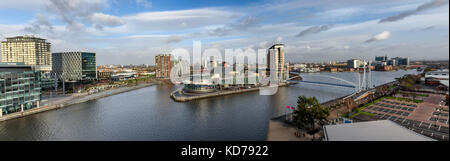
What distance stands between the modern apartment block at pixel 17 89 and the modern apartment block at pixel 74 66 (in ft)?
52.0

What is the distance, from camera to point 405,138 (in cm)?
421

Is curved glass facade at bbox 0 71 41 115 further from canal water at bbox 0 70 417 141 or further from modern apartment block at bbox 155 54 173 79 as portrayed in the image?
modern apartment block at bbox 155 54 173 79

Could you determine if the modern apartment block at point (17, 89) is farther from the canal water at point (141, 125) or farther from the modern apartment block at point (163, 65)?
the modern apartment block at point (163, 65)

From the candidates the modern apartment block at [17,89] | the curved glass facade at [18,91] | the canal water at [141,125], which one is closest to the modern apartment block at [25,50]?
the modern apartment block at [17,89]

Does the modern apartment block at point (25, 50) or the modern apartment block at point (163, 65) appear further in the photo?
the modern apartment block at point (163, 65)

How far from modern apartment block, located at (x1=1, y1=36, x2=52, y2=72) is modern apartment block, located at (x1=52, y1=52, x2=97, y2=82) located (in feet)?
5.34

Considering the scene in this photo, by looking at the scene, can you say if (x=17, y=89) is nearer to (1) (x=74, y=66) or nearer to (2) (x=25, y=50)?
(1) (x=74, y=66)

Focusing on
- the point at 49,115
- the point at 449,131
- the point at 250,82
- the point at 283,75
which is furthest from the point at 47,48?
the point at 449,131

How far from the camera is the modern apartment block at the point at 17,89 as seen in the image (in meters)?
10.3

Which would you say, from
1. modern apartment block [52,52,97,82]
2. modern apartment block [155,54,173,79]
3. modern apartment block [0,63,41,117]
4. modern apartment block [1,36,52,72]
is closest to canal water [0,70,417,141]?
modern apartment block [0,63,41,117]

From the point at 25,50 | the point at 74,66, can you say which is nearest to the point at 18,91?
the point at 74,66

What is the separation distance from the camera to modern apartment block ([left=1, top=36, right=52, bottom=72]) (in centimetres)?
2536

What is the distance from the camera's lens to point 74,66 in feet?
89.7
